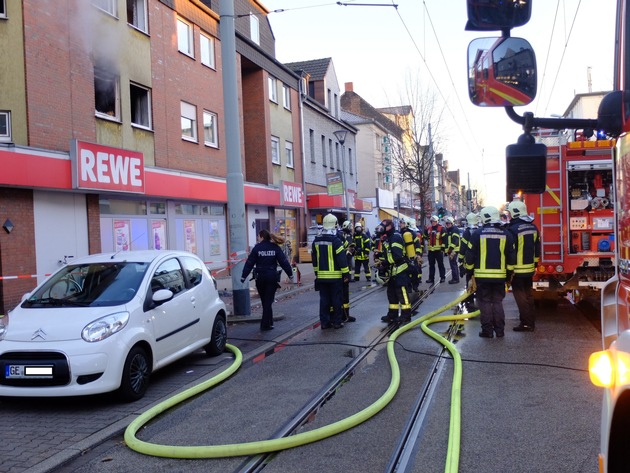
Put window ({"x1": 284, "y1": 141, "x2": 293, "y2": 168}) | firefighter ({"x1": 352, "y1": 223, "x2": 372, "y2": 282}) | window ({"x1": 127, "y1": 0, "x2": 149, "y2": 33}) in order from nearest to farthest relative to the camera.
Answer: window ({"x1": 127, "y1": 0, "x2": 149, "y2": 33}) < firefighter ({"x1": 352, "y1": 223, "x2": 372, "y2": 282}) < window ({"x1": 284, "y1": 141, "x2": 293, "y2": 168})

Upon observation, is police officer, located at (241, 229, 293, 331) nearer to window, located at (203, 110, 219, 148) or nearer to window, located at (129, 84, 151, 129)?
window, located at (129, 84, 151, 129)

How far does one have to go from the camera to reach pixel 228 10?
37.6 ft

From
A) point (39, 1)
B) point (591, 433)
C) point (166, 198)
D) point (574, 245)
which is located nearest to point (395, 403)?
point (591, 433)

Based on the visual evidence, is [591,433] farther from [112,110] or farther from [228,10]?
[112,110]

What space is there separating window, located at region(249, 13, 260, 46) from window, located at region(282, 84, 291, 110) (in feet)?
9.31

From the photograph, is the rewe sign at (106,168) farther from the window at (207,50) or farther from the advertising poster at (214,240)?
the window at (207,50)

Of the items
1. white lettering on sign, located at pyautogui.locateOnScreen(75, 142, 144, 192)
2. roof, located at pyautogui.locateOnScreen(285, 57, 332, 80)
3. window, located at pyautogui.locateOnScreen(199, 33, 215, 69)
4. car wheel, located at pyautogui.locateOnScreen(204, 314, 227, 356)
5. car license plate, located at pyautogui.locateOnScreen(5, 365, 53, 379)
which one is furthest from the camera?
roof, located at pyautogui.locateOnScreen(285, 57, 332, 80)

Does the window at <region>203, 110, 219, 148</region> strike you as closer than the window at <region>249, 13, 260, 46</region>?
Yes

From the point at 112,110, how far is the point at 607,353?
14.9 meters

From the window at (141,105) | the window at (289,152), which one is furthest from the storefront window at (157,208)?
the window at (289,152)

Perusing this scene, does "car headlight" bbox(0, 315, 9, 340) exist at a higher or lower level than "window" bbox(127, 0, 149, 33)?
lower

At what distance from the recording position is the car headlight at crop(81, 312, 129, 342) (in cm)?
584

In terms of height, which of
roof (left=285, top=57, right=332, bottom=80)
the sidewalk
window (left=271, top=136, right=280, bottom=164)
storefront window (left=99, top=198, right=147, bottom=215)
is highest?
roof (left=285, top=57, right=332, bottom=80)

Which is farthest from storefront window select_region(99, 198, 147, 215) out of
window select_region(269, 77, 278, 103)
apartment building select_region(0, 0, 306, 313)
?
window select_region(269, 77, 278, 103)
